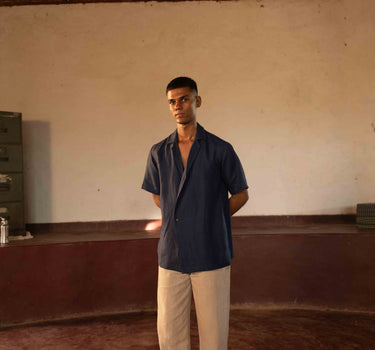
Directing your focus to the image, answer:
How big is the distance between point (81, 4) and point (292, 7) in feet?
5.87

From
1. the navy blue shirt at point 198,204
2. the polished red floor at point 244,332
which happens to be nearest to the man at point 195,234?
the navy blue shirt at point 198,204

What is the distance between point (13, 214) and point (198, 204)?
2.06 meters

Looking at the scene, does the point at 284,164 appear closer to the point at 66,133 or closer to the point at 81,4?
the point at 66,133

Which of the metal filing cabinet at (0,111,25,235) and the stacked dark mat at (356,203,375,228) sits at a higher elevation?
the metal filing cabinet at (0,111,25,235)

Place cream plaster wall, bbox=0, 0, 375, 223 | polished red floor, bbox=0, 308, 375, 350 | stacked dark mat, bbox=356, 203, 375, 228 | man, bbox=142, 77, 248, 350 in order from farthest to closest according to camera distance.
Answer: cream plaster wall, bbox=0, 0, 375, 223, stacked dark mat, bbox=356, 203, 375, 228, polished red floor, bbox=0, 308, 375, 350, man, bbox=142, 77, 248, 350

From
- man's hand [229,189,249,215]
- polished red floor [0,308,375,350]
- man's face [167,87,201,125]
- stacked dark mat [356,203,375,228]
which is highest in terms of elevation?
man's face [167,87,201,125]

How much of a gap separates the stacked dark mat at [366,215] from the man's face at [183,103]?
6.96ft

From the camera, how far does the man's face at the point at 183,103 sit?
5.92ft

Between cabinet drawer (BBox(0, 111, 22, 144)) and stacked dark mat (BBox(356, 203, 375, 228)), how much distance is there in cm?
269

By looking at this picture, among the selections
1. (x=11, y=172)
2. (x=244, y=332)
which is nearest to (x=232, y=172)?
(x=244, y=332)

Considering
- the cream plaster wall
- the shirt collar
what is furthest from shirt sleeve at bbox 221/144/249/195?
the cream plaster wall

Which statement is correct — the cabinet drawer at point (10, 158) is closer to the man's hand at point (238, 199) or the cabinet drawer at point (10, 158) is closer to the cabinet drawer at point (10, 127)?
the cabinet drawer at point (10, 127)

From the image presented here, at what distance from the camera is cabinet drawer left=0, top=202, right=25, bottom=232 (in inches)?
128

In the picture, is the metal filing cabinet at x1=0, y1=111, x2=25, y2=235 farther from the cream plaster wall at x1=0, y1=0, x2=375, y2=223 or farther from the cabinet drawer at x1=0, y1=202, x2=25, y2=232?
the cream plaster wall at x1=0, y1=0, x2=375, y2=223
